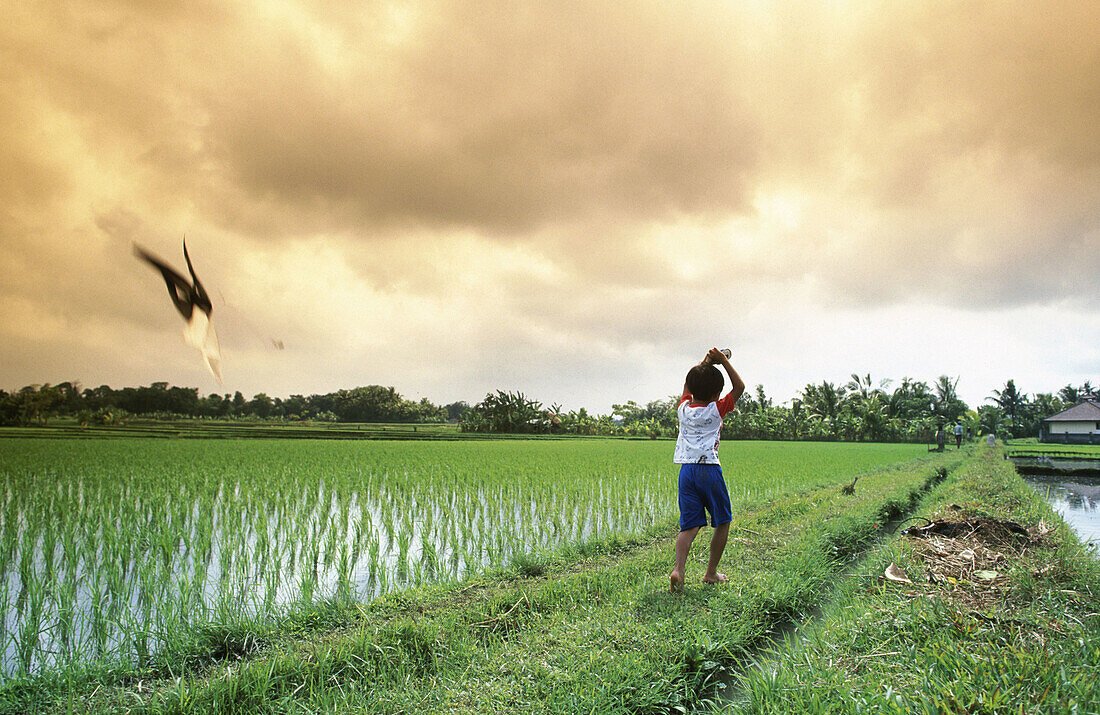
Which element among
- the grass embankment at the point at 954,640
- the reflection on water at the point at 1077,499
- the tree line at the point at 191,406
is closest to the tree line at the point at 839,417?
the tree line at the point at 191,406

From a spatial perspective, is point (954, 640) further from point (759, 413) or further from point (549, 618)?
point (759, 413)

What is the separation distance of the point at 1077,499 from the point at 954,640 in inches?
378

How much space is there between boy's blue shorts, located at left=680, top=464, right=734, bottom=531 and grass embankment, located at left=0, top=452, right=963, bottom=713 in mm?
450

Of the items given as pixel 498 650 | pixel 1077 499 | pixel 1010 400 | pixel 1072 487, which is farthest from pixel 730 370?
pixel 1010 400

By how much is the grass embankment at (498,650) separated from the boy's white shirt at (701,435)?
832 mm

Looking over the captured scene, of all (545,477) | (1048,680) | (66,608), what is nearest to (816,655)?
(1048,680)

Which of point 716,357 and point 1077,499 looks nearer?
point 716,357

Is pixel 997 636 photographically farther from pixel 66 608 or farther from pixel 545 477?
pixel 545 477

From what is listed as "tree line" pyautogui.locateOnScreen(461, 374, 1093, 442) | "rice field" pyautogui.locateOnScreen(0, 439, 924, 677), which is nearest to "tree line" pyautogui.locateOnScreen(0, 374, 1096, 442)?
"tree line" pyautogui.locateOnScreen(461, 374, 1093, 442)

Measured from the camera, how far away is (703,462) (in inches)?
134

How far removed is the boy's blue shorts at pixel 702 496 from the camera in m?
3.35

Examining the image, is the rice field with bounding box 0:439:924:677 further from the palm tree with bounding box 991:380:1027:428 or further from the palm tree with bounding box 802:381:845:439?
the palm tree with bounding box 991:380:1027:428

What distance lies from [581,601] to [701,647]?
0.88 metres

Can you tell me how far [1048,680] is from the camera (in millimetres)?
2098
